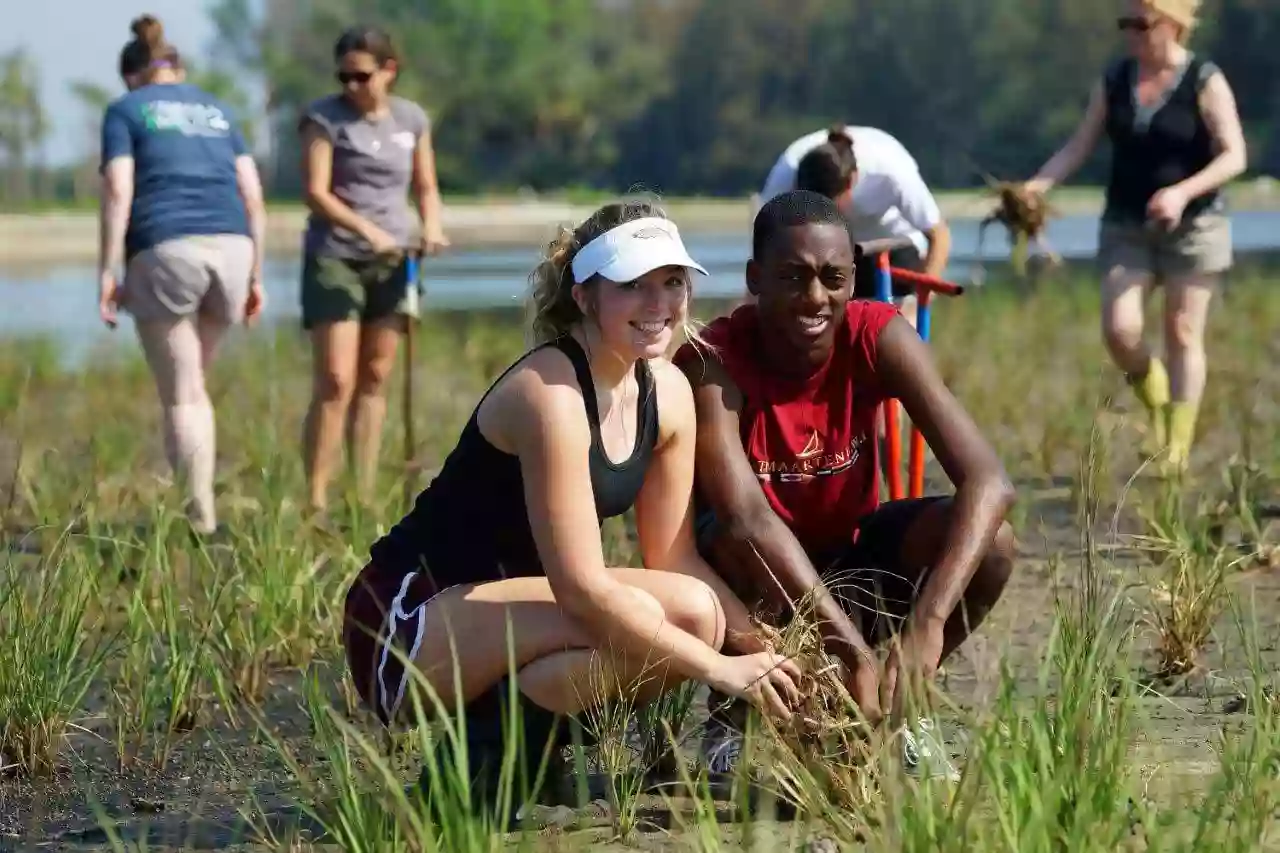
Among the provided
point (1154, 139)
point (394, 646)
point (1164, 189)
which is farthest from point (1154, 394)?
point (394, 646)

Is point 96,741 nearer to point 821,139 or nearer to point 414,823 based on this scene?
point 414,823

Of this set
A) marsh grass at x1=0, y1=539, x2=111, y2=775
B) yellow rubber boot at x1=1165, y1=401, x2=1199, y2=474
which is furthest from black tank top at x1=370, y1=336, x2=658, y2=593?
yellow rubber boot at x1=1165, y1=401, x2=1199, y2=474

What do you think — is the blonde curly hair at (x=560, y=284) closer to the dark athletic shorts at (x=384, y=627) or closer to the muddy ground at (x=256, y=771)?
the dark athletic shorts at (x=384, y=627)

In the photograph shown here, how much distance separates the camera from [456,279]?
85.1 feet

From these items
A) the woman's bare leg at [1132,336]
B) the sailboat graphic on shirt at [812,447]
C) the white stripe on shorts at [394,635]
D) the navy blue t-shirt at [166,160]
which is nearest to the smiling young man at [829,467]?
the sailboat graphic on shirt at [812,447]

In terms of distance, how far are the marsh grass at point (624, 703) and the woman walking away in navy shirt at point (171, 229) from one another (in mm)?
319

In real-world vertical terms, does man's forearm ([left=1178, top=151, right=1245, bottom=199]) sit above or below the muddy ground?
above

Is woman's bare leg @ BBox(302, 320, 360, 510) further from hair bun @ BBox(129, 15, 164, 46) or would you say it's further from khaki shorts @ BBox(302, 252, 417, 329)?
hair bun @ BBox(129, 15, 164, 46)

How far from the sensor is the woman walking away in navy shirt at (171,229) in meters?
6.59

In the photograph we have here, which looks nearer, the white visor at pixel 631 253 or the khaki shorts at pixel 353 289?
the white visor at pixel 631 253

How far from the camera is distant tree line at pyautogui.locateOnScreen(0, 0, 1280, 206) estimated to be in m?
79.8

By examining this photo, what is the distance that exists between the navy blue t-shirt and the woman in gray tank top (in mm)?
346

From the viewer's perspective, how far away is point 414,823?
112 inches

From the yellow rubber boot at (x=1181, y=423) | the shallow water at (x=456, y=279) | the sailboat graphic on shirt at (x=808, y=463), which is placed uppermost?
the sailboat graphic on shirt at (x=808, y=463)
